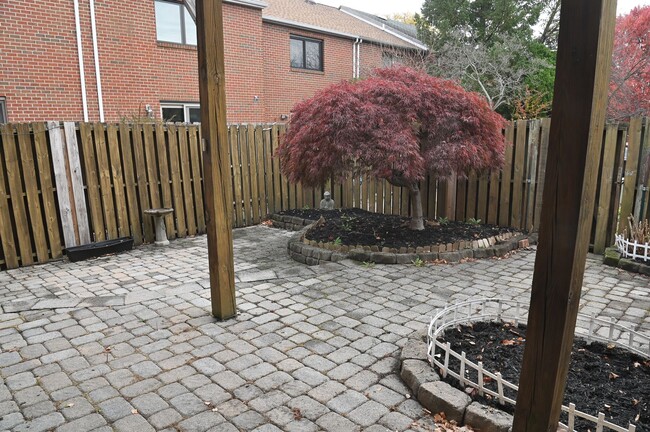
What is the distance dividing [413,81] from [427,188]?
2.38 m

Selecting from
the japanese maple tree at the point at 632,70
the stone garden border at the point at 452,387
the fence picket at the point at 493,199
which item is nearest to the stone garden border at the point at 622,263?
the fence picket at the point at 493,199

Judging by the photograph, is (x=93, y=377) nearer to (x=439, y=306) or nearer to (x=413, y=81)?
(x=439, y=306)

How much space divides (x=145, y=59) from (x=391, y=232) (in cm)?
857

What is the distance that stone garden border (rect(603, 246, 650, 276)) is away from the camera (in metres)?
5.08

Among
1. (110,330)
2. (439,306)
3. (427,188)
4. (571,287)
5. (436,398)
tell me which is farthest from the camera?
(427,188)

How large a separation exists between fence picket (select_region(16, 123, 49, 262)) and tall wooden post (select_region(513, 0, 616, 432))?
20.0 ft

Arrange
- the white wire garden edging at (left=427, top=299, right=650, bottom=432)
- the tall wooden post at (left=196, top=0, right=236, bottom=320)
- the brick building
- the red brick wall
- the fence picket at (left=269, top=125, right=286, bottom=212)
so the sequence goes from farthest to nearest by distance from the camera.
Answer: the red brick wall
the brick building
the fence picket at (left=269, top=125, right=286, bottom=212)
the tall wooden post at (left=196, top=0, right=236, bottom=320)
the white wire garden edging at (left=427, top=299, right=650, bottom=432)

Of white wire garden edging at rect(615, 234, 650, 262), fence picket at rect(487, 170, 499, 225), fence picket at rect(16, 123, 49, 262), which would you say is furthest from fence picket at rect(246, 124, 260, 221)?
white wire garden edging at rect(615, 234, 650, 262)

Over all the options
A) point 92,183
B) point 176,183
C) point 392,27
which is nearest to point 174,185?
point 176,183

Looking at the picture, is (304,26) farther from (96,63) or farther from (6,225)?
(6,225)

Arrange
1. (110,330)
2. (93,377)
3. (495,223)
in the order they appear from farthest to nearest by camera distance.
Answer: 1. (495,223)
2. (110,330)
3. (93,377)

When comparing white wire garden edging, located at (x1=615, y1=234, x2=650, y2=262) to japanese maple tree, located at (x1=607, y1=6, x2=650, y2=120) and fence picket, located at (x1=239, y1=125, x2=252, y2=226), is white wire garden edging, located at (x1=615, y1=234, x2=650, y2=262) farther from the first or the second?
japanese maple tree, located at (x1=607, y1=6, x2=650, y2=120)

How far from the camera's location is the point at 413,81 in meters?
5.82

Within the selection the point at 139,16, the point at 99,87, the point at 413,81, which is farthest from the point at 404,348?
the point at 139,16
